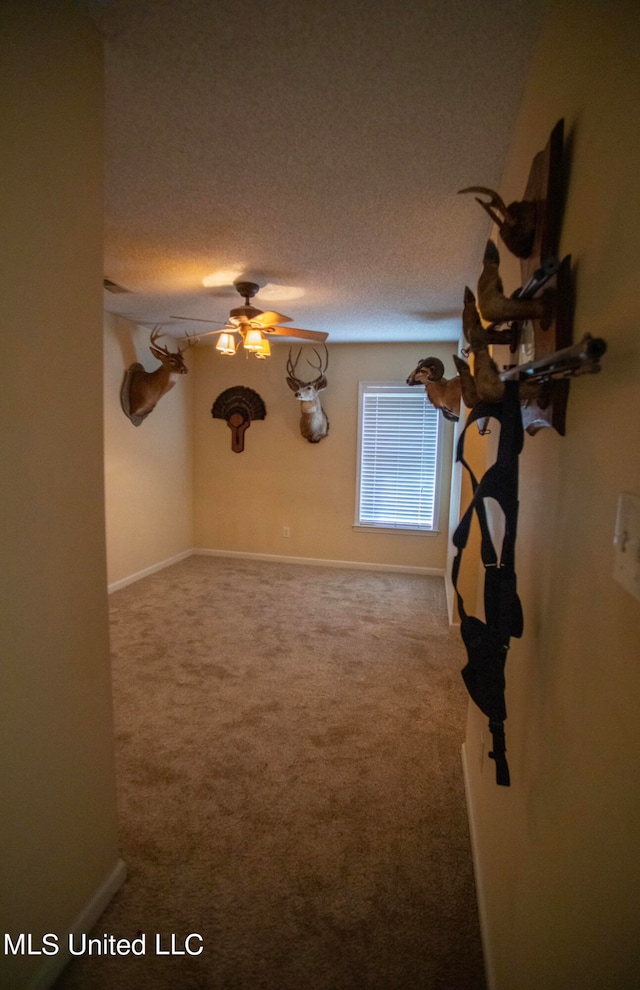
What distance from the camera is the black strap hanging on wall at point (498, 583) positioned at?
0.84 m

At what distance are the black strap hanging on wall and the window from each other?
3.86 metres

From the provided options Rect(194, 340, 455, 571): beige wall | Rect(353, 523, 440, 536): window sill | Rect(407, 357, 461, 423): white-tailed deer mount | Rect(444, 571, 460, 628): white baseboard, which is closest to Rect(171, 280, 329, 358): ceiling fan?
Rect(407, 357, 461, 423): white-tailed deer mount

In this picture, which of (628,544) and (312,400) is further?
(312,400)

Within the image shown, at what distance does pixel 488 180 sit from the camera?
5.75 feet

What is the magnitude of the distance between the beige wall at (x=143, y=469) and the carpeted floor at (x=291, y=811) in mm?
1071

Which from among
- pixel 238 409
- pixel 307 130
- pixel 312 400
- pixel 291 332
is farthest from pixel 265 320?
pixel 238 409

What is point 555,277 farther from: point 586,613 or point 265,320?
point 265,320

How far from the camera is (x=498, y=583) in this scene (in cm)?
88

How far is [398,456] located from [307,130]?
350 cm

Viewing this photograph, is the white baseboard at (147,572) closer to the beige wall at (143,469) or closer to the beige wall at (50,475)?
the beige wall at (143,469)

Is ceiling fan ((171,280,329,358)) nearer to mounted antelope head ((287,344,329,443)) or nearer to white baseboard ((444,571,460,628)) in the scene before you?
mounted antelope head ((287,344,329,443))

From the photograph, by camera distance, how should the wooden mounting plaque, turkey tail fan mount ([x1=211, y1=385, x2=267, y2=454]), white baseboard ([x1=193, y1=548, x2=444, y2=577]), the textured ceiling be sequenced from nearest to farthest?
the wooden mounting plaque < the textured ceiling < white baseboard ([x1=193, y1=548, x2=444, y2=577]) < turkey tail fan mount ([x1=211, y1=385, x2=267, y2=454])

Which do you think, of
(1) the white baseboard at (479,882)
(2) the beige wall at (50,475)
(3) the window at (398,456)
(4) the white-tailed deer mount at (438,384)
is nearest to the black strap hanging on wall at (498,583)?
(1) the white baseboard at (479,882)

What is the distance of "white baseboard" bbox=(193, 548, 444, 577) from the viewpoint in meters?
4.78
